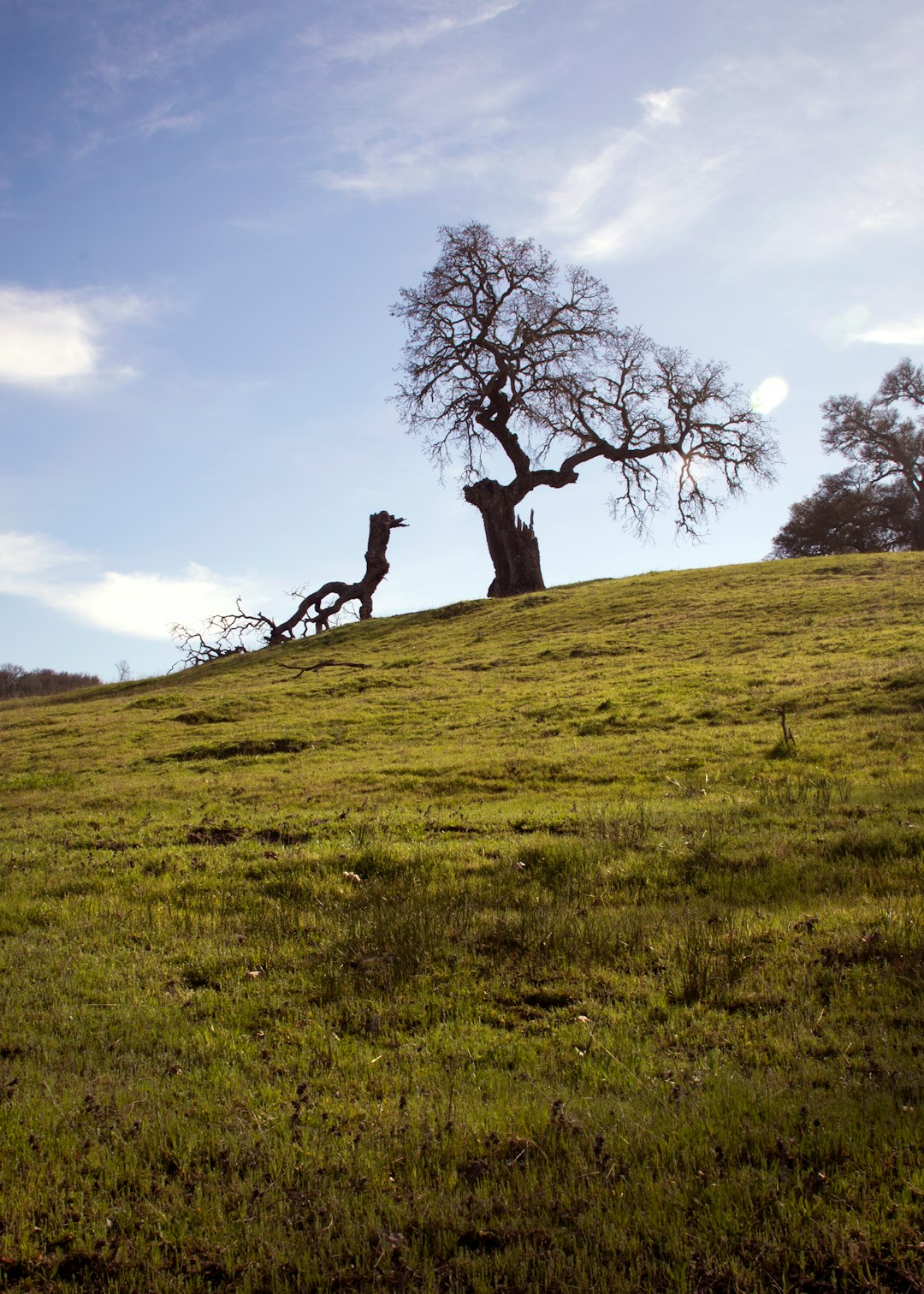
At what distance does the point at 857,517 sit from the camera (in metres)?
64.0

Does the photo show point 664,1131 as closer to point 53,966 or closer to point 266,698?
point 53,966

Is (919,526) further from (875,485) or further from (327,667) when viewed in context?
(327,667)

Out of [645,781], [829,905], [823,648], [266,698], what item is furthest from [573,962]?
[266,698]

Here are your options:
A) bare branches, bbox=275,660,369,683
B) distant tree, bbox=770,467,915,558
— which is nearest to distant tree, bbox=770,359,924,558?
distant tree, bbox=770,467,915,558

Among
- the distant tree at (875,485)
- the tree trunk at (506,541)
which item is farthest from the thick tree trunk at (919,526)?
the tree trunk at (506,541)

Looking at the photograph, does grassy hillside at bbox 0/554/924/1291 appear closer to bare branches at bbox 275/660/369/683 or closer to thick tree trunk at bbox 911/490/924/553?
bare branches at bbox 275/660/369/683

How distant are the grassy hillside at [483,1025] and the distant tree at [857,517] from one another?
169 feet

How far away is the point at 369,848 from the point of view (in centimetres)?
1090

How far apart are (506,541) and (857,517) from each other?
101 ft

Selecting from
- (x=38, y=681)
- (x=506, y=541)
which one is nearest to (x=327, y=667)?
(x=506, y=541)

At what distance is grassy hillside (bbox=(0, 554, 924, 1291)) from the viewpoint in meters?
4.05

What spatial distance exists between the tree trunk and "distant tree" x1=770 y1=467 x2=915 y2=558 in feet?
81.6

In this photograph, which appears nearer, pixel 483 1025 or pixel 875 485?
pixel 483 1025

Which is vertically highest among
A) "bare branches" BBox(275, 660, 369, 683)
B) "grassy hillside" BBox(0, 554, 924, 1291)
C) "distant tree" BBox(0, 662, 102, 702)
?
"distant tree" BBox(0, 662, 102, 702)
